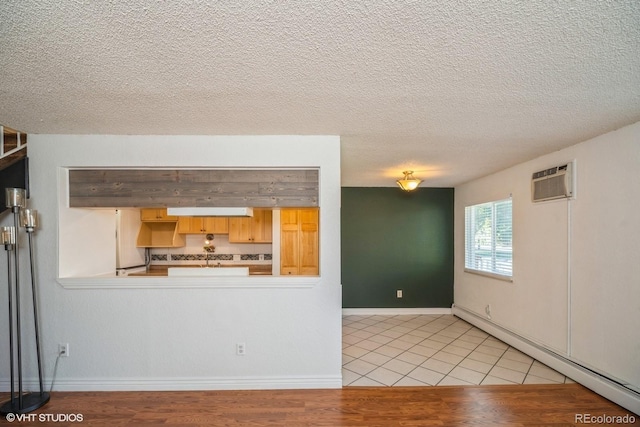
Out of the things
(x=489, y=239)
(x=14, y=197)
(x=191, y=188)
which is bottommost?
(x=489, y=239)

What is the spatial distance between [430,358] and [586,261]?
1.95 m

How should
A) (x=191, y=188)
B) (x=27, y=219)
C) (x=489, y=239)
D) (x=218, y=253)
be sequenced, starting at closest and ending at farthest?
(x=27, y=219), (x=191, y=188), (x=489, y=239), (x=218, y=253)

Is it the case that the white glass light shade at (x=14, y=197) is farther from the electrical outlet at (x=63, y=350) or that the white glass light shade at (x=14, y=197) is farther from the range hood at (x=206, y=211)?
the electrical outlet at (x=63, y=350)

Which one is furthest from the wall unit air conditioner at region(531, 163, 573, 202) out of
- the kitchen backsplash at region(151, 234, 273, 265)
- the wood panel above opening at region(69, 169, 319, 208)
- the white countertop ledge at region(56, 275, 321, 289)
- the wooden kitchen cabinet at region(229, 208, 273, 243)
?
the kitchen backsplash at region(151, 234, 273, 265)

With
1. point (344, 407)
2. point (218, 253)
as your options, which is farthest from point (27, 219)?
point (218, 253)

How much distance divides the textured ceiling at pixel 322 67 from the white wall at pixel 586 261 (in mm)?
409

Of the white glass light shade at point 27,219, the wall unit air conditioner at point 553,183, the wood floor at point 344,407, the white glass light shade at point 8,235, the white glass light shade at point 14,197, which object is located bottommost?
the wood floor at point 344,407

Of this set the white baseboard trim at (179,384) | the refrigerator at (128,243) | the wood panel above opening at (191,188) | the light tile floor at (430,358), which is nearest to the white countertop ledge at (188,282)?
the wood panel above opening at (191,188)

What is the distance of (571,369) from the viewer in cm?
320

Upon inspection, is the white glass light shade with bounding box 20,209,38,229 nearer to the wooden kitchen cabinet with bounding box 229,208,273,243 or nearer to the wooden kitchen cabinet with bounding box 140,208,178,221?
the wooden kitchen cabinet with bounding box 140,208,178,221

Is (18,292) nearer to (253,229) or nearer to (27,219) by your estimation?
(27,219)

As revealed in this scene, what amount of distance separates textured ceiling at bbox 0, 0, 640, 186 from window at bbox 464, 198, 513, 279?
1.92 metres

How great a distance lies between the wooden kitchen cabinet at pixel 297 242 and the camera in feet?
18.8

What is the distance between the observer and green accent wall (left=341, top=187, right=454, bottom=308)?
19.4ft
